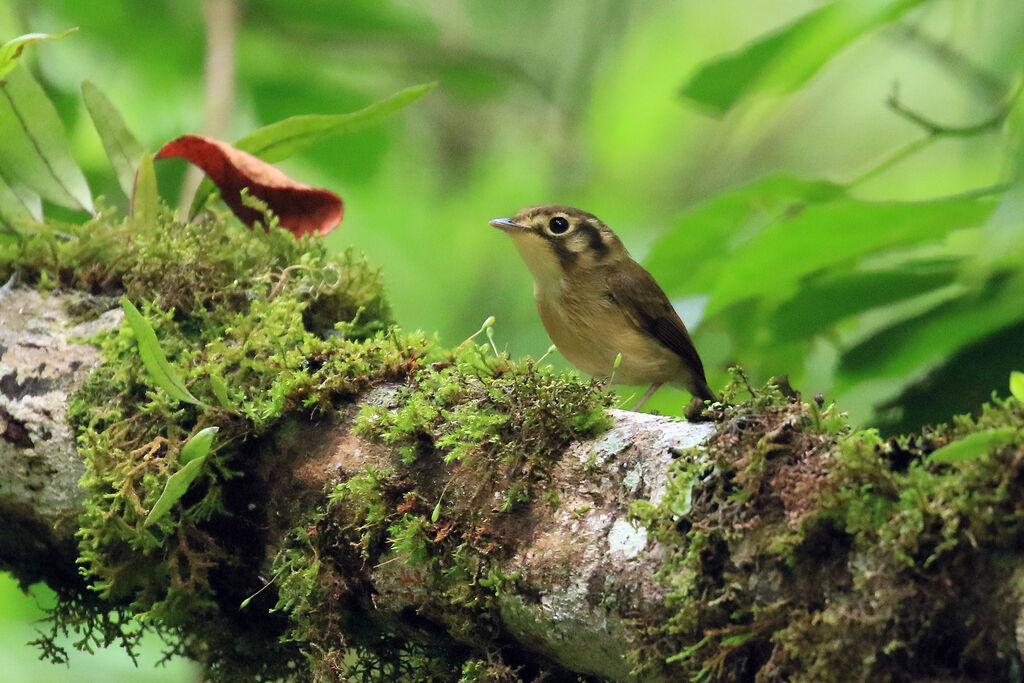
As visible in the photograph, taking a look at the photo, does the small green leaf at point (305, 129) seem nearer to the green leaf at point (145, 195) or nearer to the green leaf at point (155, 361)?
the green leaf at point (145, 195)

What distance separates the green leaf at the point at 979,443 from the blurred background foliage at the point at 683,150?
2.51 feet

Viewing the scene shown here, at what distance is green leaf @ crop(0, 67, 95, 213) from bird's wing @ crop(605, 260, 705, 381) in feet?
6.29

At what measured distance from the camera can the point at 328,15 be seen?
5676mm

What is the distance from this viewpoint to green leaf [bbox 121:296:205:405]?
6.45 feet

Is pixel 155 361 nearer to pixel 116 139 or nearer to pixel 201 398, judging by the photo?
pixel 201 398

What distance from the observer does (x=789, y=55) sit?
297cm

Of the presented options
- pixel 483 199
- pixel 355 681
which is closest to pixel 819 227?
pixel 355 681

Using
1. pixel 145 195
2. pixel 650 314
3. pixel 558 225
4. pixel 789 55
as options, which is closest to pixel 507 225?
pixel 558 225

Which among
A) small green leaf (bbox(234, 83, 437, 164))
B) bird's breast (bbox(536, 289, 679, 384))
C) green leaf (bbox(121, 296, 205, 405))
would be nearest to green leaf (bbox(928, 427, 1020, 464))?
green leaf (bbox(121, 296, 205, 405))

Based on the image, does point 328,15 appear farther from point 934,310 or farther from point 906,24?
point 934,310

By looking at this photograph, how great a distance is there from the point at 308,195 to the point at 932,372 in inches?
88.0

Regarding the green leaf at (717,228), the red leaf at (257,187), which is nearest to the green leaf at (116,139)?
the red leaf at (257,187)

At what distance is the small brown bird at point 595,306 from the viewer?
3.66m

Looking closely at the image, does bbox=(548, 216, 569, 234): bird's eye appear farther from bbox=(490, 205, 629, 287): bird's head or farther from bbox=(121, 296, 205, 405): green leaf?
bbox=(121, 296, 205, 405): green leaf
